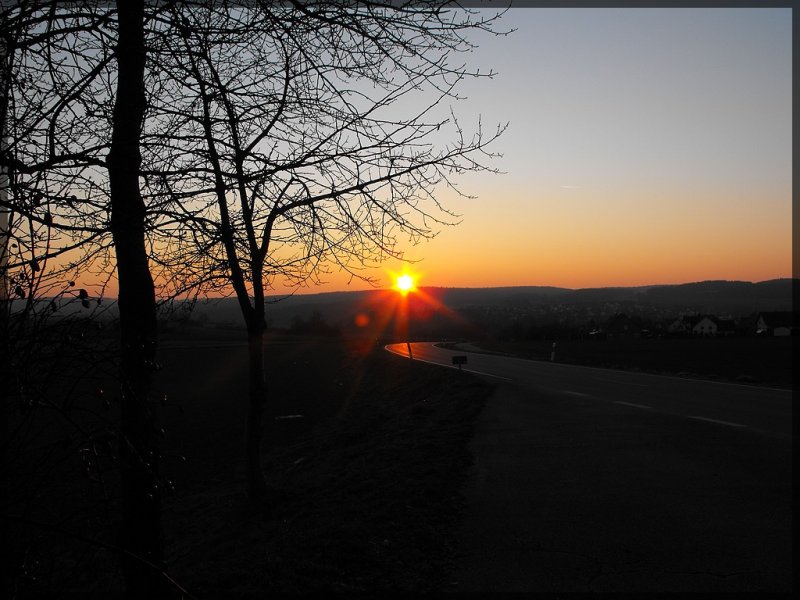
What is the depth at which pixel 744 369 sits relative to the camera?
90.1 feet

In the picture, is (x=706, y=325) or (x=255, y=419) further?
(x=706, y=325)

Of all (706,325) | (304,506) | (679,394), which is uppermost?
(679,394)

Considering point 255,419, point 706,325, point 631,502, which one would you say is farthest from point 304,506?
point 706,325

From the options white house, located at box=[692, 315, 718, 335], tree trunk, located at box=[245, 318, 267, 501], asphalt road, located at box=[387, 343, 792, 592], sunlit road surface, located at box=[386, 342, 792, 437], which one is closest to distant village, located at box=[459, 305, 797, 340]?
white house, located at box=[692, 315, 718, 335]

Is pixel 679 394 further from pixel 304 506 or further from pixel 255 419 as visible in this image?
pixel 304 506

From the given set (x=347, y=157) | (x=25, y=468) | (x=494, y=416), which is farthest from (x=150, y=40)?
(x=494, y=416)

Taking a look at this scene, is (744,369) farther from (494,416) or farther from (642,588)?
(642,588)

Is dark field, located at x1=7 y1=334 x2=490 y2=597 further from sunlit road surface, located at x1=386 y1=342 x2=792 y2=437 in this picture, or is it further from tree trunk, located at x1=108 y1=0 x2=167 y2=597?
sunlit road surface, located at x1=386 y1=342 x2=792 y2=437

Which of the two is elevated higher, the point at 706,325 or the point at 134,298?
the point at 134,298

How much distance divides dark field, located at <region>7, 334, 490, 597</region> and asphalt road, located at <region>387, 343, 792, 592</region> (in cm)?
45

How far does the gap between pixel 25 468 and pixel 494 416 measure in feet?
39.3

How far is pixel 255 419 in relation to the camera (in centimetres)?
1016

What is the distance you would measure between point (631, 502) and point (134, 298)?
17.6 ft

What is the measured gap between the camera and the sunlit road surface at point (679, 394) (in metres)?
12.4
